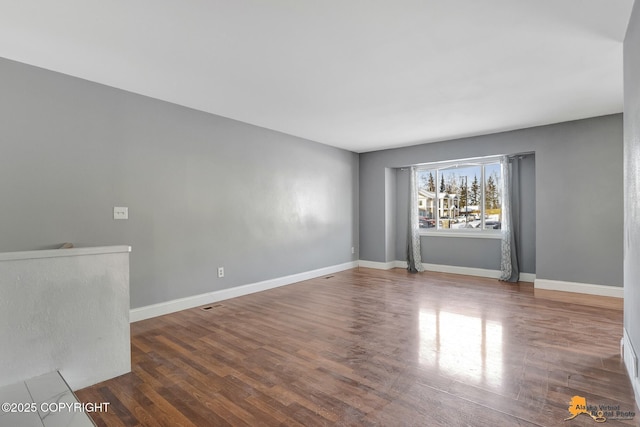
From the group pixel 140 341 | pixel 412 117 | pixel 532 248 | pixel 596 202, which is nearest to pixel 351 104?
pixel 412 117

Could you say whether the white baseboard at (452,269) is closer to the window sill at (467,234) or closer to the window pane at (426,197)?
the window sill at (467,234)

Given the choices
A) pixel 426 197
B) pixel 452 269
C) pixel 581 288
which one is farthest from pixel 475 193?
pixel 581 288

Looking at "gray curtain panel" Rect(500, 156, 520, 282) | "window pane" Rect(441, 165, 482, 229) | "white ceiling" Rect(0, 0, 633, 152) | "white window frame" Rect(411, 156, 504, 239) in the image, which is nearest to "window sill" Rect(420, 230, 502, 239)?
"white window frame" Rect(411, 156, 504, 239)

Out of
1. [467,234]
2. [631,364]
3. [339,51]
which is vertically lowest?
[631,364]

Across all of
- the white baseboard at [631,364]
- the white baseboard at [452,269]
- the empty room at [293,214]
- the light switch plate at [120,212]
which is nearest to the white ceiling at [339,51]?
the empty room at [293,214]

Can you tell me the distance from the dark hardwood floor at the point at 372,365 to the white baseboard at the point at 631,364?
64mm

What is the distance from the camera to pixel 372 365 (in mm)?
2492

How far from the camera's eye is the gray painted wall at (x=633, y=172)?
2014 millimetres

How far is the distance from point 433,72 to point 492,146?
9.91 ft

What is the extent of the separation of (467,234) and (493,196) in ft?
2.78

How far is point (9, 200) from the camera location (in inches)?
109

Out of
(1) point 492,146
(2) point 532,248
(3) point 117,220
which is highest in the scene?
(1) point 492,146

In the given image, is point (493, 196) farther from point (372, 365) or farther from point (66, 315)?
point (66, 315)

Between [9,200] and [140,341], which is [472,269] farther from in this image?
[9,200]
